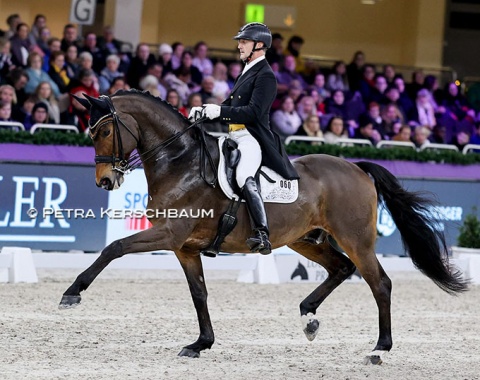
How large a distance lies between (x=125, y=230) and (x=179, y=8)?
35.0 feet

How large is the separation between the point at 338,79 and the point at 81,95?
6.39m

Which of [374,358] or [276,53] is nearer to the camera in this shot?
[374,358]

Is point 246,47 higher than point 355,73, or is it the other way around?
point 355,73

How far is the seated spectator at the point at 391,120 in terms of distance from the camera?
1847cm

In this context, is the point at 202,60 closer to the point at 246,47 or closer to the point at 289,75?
the point at 289,75

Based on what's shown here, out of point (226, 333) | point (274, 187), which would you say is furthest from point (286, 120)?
point (274, 187)

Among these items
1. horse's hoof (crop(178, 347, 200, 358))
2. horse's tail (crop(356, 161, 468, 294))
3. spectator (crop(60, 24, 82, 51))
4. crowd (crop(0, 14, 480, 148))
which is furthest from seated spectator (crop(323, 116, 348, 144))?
horse's hoof (crop(178, 347, 200, 358))

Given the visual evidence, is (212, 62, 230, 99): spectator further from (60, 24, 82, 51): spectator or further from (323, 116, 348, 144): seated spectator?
(60, 24, 82, 51): spectator

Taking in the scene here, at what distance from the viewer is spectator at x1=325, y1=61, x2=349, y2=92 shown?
19.8 meters

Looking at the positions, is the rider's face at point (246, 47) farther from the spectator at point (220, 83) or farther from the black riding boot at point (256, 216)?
the spectator at point (220, 83)

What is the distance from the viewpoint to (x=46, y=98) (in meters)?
14.4

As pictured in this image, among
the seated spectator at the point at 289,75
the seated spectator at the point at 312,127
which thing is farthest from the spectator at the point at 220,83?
the seated spectator at the point at 312,127

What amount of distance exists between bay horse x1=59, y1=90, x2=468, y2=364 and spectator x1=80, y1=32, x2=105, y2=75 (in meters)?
8.26

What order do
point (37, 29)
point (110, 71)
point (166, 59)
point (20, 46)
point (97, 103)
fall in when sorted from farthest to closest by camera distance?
point (166, 59)
point (37, 29)
point (110, 71)
point (20, 46)
point (97, 103)
